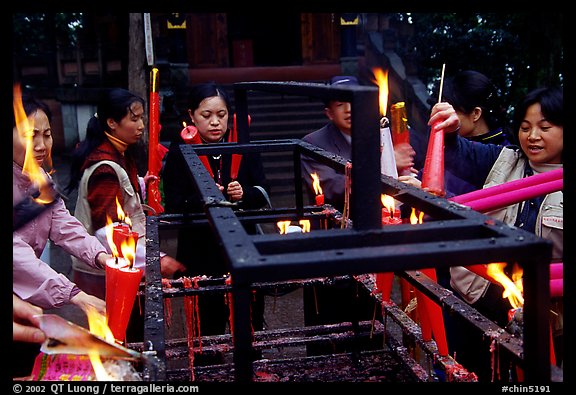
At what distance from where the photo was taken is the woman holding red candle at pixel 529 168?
8.04 ft

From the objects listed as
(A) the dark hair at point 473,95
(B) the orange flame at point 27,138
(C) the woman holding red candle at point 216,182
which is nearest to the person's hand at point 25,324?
(B) the orange flame at point 27,138

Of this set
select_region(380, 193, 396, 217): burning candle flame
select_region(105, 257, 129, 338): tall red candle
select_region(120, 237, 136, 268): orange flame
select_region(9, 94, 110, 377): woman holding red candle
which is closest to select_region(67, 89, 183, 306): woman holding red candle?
select_region(9, 94, 110, 377): woman holding red candle

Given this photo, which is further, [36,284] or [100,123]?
[100,123]

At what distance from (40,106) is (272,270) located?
75.6 inches

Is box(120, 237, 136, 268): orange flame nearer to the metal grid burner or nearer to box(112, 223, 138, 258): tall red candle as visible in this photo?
box(112, 223, 138, 258): tall red candle

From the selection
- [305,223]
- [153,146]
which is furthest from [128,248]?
[153,146]

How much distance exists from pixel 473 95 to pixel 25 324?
2.75m

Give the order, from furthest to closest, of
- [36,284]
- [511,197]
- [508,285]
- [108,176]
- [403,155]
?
[108,176]
[403,155]
[36,284]
[511,197]
[508,285]

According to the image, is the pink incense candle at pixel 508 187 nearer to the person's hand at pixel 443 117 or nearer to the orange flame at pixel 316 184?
the person's hand at pixel 443 117

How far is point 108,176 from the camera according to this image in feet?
10.8

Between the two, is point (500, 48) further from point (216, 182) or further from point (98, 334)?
point (98, 334)

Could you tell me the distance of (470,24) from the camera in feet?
35.7

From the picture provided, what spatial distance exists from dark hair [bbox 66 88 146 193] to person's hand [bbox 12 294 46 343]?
1473mm

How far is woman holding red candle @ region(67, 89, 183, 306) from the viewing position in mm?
3309
